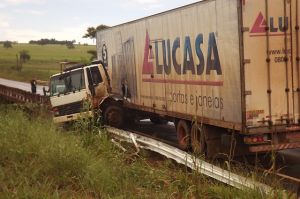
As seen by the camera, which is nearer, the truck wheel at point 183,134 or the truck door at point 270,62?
the truck door at point 270,62

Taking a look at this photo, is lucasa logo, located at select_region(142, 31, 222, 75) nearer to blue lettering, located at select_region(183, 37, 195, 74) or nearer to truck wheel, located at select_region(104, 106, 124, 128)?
blue lettering, located at select_region(183, 37, 195, 74)

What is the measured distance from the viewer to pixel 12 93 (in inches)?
838

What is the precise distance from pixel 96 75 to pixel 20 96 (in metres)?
4.70

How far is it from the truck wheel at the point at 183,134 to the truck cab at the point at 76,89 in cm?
456

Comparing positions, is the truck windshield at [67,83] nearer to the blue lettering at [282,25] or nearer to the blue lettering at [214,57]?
the blue lettering at [214,57]

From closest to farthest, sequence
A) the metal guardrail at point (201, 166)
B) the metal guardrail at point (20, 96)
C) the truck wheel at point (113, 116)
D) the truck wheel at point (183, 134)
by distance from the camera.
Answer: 1. the metal guardrail at point (201, 166)
2. the truck wheel at point (183, 134)
3. the truck wheel at point (113, 116)
4. the metal guardrail at point (20, 96)

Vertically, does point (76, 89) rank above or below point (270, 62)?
below

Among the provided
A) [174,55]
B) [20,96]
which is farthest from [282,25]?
[20,96]

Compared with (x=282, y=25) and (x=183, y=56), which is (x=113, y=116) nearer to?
(x=183, y=56)

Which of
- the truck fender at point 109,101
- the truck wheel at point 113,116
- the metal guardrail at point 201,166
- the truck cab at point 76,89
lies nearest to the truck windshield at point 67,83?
the truck cab at point 76,89

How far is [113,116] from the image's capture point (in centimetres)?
1691

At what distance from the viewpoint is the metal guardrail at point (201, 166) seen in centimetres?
631

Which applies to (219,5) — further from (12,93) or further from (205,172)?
(12,93)

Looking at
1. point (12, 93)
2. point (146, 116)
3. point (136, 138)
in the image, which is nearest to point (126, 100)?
point (146, 116)
